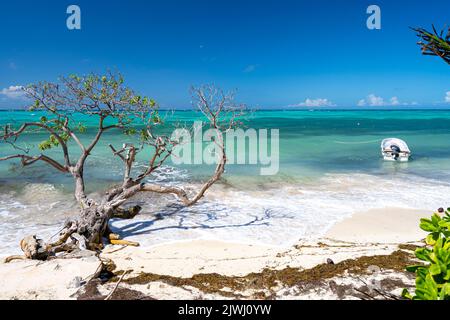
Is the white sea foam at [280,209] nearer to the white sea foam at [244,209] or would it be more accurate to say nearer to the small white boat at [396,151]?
the white sea foam at [244,209]

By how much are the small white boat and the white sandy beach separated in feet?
37.4

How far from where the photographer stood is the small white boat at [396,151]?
1784 cm

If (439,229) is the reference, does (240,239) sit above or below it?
below

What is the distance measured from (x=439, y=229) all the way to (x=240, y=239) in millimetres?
4874

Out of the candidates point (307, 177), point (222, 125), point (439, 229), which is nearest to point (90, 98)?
point (222, 125)

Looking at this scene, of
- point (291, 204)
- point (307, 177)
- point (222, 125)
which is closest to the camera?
point (222, 125)

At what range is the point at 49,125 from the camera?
7.92m

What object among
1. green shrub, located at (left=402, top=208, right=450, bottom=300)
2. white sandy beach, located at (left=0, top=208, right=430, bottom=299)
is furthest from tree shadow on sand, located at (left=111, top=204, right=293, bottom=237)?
green shrub, located at (left=402, top=208, right=450, bottom=300)

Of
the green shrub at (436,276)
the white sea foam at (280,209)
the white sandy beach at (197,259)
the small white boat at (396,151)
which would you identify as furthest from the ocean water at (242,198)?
the green shrub at (436,276)

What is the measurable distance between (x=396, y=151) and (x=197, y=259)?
16351 mm

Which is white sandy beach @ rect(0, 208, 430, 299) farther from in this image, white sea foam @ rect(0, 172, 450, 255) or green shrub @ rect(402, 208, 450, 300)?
green shrub @ rect(402, 208, 450, 300)

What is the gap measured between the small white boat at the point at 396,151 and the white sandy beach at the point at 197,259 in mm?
11386

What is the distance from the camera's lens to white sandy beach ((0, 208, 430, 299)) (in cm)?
415
